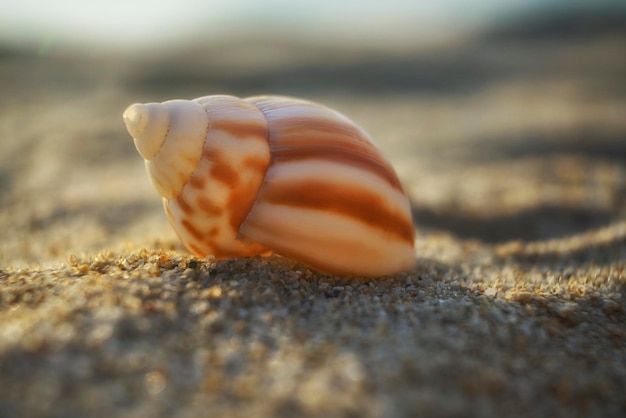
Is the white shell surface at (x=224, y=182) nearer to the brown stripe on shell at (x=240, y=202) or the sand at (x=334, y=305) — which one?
the brown stripe on shell at (x=240, y=202)

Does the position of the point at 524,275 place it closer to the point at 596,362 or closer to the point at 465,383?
the point at 596,362

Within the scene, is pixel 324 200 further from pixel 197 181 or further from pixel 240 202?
pixel 197 181

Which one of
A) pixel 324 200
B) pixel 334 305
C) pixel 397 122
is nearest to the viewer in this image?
pixel 334 305

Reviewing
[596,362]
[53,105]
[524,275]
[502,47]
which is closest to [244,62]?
[53,105]

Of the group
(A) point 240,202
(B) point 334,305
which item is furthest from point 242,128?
Answer: (B) point 334,305

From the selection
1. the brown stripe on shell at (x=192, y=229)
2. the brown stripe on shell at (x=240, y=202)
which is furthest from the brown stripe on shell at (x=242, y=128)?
the brown stripe on shell at (x=192, y=229)

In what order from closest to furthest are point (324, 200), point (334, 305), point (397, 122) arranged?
point (334, 305) → point (324, 200) → point (397, 122)

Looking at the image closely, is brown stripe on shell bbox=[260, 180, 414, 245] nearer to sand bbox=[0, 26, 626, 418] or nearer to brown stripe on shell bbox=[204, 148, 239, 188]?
brown stripe on shell bbox=[204, 148, 239, 188]

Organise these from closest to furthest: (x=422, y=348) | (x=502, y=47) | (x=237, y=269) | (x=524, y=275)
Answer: (x=422, y=348) → (x=237, y=269) → (x=524, y=275) → (x=502, y=47)
